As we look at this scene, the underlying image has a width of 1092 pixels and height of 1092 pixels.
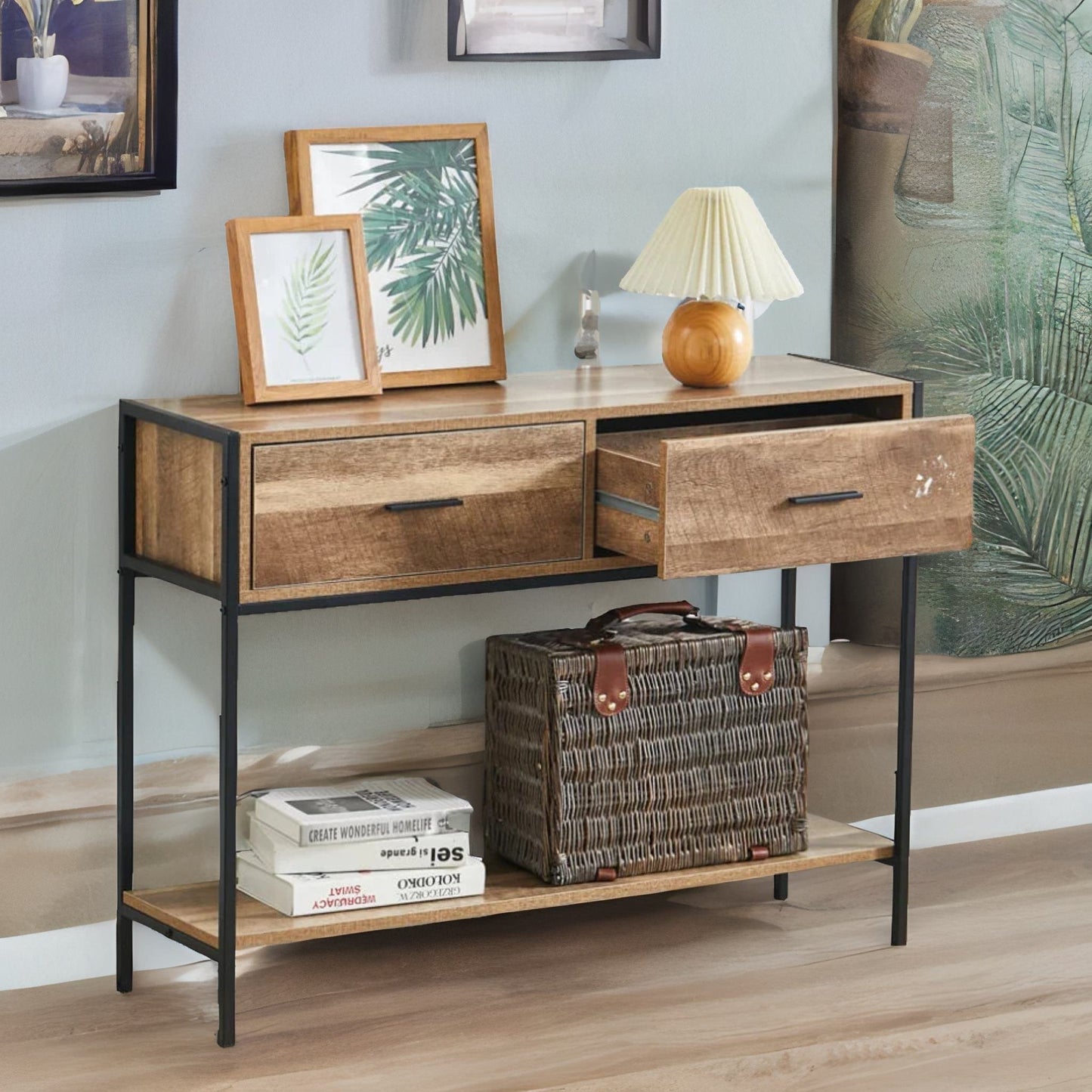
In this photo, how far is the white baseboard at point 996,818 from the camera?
11.0ft

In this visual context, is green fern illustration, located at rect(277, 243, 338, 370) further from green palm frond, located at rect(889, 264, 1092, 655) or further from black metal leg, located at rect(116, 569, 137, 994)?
green palm frond, located at rect(889, 264, 1092, 655)

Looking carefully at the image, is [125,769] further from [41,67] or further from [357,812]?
[41,67]

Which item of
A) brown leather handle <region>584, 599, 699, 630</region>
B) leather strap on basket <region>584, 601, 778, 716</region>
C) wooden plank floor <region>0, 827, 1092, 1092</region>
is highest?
brown leather handle <region>584, 599, 699, 630</region>

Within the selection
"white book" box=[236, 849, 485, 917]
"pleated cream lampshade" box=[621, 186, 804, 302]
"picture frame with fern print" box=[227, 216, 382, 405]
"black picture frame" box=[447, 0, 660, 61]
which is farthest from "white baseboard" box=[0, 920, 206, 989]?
"black picture frame" box=[447, 0, 660, 61]

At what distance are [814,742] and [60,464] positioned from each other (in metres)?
1.40

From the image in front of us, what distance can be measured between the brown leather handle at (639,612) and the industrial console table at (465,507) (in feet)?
0.53

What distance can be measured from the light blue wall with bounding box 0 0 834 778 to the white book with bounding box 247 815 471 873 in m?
0.26

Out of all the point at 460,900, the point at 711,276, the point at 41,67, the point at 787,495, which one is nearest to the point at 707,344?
the point at 711,276

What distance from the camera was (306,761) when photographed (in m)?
2.80

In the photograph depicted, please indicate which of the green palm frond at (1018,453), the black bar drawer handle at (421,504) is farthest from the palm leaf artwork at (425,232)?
the green palm frond at (1018,453)

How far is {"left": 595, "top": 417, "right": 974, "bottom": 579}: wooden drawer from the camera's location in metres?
2.40

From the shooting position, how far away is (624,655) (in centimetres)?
265

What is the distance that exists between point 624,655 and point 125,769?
0.72 m

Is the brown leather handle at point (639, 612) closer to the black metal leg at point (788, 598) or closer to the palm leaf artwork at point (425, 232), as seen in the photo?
the black metal leg at point (788, 598)
